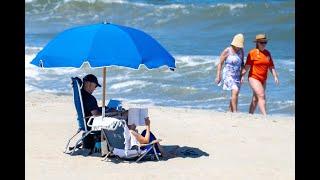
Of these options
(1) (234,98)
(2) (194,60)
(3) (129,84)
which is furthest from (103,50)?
(2) (194,60)

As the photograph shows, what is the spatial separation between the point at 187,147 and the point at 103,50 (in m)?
1.95

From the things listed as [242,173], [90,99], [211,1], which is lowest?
[242,173]

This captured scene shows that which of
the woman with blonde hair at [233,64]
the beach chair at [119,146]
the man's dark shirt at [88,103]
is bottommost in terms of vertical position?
the beach chair at [119,146]

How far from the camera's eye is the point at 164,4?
39594 mm

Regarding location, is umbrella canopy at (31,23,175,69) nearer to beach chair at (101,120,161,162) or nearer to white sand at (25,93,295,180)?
beach chair at (101,120,161,162)

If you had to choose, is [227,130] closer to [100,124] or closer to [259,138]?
[259,138]

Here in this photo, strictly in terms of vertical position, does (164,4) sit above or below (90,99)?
above

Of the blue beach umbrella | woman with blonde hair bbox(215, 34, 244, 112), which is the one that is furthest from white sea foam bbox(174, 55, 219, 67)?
the blue beach umbrella

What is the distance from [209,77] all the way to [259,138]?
9071 mm

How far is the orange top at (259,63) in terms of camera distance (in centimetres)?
1168

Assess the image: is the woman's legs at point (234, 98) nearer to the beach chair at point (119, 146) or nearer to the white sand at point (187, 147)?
the white sand at point (187, 147)

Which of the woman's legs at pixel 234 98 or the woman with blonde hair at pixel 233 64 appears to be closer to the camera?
the woman with blonde hair at pixel 233 64

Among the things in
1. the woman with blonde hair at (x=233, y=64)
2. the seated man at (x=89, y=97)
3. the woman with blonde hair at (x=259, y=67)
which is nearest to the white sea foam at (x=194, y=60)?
the woman with blonde hair at (x=233, y=64)
